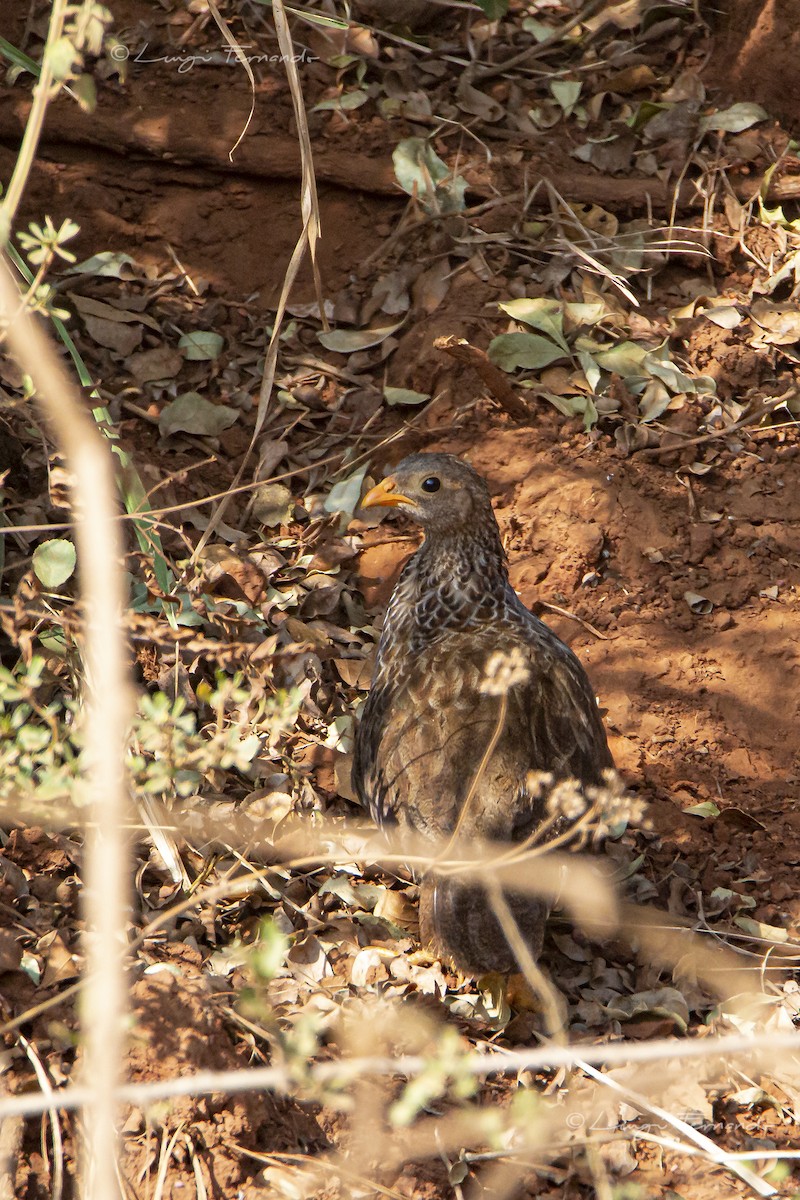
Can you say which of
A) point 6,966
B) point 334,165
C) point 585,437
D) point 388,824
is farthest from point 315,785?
point 334,165

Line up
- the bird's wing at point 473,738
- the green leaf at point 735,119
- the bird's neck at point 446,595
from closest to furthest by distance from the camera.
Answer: the bird's wing at point 473,738
the bird's neck at point 446,595
the green leaf at point 735,119

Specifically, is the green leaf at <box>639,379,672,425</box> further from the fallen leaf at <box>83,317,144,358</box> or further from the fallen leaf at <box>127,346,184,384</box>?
the fallen leaf at <box>83,317,144,358</box>

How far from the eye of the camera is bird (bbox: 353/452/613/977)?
12.1ft

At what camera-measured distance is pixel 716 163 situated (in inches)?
253

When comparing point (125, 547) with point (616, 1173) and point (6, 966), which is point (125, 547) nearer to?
point (6, 966)

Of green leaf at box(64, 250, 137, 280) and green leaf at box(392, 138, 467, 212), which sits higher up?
green leaf at box(392, 138, 467, 212)

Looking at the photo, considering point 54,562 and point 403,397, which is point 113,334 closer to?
point 403,397

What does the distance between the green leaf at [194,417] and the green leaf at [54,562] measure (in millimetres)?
1475

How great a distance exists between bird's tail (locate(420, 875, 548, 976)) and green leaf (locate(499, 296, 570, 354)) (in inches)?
120

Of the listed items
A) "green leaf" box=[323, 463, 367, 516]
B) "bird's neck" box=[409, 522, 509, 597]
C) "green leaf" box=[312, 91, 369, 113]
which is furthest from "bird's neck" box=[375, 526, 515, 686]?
"green leaf" box=[312, 91, 369, 113]

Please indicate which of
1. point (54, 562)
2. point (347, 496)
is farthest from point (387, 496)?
point (54, 562)

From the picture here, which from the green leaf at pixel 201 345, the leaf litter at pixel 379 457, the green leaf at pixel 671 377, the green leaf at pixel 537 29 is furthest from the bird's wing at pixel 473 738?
the green leaf at pixel 537 29

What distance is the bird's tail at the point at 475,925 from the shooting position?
3633 mm

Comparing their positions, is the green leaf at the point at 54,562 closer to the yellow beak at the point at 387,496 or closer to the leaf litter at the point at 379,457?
the leaf litter at the point at 379,457
